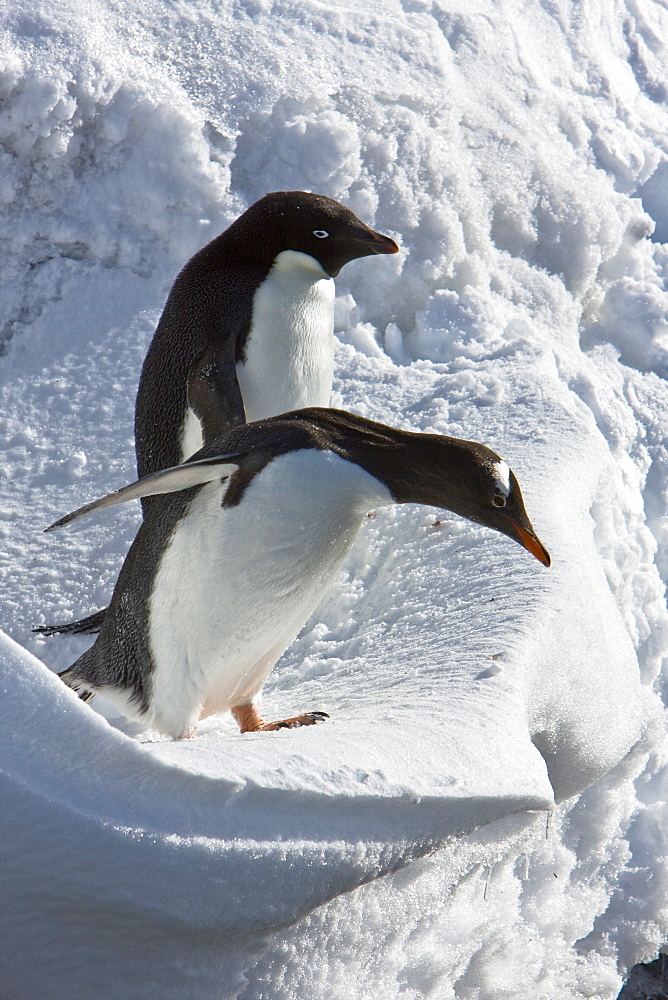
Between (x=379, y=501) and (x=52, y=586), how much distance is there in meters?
0.73

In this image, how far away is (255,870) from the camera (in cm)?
71

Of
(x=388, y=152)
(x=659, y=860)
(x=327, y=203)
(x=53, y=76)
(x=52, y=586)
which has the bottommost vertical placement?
(x=52, y=586)

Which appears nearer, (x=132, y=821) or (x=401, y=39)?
(x=132, y=821)

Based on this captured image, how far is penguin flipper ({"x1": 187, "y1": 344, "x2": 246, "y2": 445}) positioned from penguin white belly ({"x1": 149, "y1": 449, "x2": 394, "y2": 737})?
22 cm

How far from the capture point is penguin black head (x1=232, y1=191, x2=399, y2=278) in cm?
142

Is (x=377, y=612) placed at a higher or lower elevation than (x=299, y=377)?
lower

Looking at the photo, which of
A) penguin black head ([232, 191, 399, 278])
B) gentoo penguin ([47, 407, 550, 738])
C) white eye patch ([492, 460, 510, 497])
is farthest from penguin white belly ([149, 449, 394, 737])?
penguin black head ([232, 191, 399, 278])

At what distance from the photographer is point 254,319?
1429 mm

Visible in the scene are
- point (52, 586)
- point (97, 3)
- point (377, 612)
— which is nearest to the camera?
point (377, 612)

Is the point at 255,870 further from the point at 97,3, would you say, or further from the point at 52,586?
the point at 97,3

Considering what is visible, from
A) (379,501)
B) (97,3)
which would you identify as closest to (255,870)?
(379,501)

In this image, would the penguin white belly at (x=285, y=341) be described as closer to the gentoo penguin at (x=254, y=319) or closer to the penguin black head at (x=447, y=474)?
the gentoo penguin at (x=254, y=319)

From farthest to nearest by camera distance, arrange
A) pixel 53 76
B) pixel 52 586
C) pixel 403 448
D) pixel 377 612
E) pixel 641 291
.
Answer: pixel 641 291, pixel 53 76, pixel 52 586, pixel 377 612, pixel 403 448

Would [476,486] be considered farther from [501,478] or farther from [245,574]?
[245,574]
